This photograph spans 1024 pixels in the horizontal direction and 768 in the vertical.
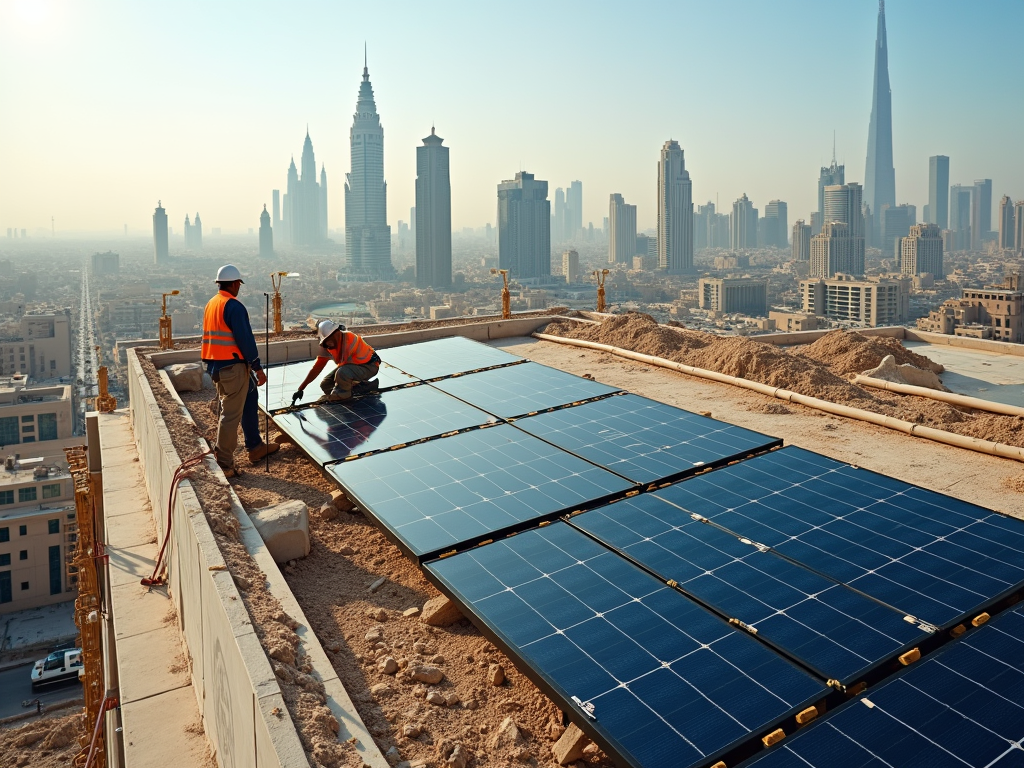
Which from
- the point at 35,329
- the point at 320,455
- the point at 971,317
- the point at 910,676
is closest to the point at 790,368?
the point at 320,455

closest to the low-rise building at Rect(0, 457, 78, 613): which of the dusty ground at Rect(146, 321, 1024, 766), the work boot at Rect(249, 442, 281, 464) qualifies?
the dusty ground at Rect(146, 321, 1024, 766)

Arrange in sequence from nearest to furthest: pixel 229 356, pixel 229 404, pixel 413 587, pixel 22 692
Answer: pixel 413 587
pixel 229 356
pixel 229 404
pixel 22 692

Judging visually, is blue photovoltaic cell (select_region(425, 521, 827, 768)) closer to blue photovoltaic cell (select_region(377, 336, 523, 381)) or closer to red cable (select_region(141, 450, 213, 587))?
red cable (select_region(141, 450, 213, 587))

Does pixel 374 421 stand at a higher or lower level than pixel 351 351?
lower

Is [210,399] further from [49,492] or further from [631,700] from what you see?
[49,492]

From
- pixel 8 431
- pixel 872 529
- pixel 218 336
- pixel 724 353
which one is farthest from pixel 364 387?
pixel 8 431

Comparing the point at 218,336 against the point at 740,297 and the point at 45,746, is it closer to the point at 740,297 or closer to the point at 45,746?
the point at 45,746
